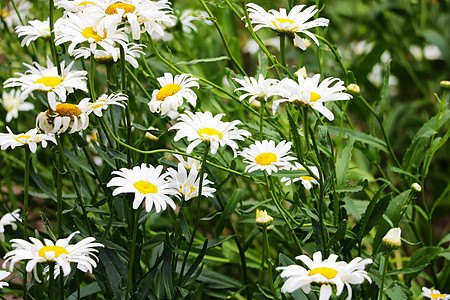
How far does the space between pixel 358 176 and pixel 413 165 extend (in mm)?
266

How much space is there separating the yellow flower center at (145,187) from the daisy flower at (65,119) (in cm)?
7

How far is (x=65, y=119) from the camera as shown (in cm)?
51

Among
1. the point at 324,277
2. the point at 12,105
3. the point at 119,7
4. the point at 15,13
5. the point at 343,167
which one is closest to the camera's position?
the point at 324,277

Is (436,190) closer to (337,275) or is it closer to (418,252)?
(418,252)

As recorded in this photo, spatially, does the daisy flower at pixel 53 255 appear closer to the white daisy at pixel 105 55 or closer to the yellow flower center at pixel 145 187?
the yellow flower center at pixel 145 187

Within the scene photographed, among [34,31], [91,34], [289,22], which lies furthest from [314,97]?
[34,31]

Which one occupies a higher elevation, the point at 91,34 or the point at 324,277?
the point at 91,34

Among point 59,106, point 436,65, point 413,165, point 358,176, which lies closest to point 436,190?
point 358,176

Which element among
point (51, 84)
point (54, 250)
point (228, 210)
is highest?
point (51, 84)

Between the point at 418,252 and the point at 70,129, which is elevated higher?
the point at 70,129

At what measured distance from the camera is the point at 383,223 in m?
0.66

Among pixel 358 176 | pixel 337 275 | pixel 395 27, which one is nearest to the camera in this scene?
pixel 337 275

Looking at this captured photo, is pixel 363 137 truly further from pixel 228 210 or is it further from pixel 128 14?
pixel 128 14

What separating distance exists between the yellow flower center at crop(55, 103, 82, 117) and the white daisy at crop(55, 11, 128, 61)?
0.05m
